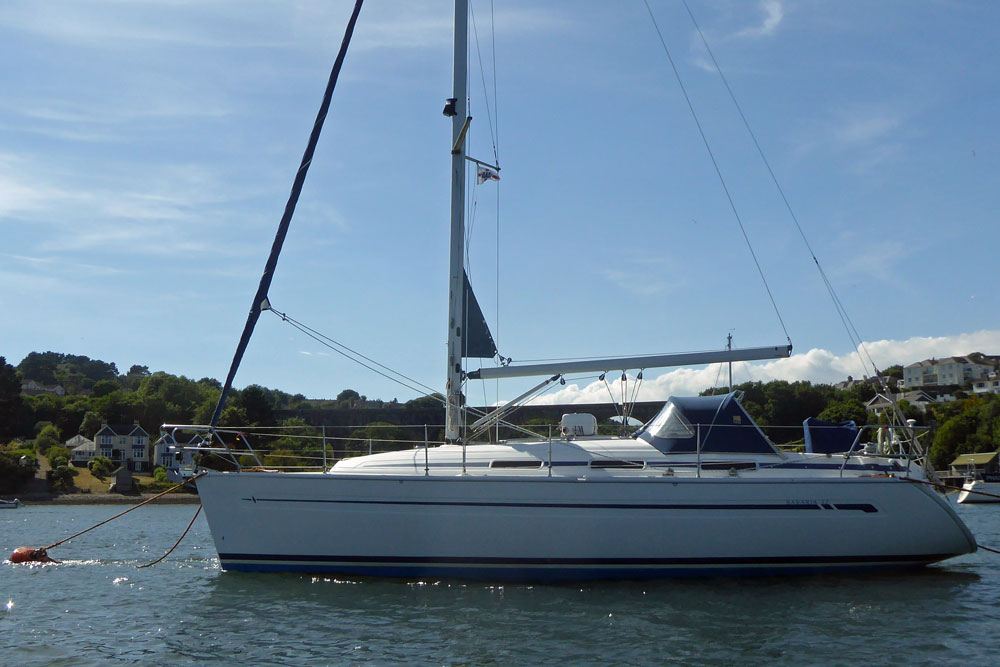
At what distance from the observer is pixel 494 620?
31.3 feet

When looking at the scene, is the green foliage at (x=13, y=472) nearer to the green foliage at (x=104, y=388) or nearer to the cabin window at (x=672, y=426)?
the green foliage at (x=104, y=388)

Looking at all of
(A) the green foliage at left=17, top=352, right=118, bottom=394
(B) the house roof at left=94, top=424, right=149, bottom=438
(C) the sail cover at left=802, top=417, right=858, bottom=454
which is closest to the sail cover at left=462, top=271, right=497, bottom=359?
(C) the sail cover at left=802, top=417, right=858, bottom=454

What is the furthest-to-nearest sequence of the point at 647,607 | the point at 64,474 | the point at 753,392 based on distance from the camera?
the point at 64,474 → the point at 753,392 → the point at 647,607

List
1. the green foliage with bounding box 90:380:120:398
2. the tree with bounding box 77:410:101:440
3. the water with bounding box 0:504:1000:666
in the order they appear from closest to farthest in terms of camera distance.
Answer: the water with bounding box 0:504:1000:666 → the tree with bounding box 77:410:101:440 → the green foliage with bounding box 90:380:120:398

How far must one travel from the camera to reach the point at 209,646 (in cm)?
866

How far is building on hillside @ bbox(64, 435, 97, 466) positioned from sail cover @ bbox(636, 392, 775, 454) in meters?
66.9

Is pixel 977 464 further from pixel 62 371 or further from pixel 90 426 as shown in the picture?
pixel 62 371

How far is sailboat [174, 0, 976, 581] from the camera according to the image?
11.4 metres

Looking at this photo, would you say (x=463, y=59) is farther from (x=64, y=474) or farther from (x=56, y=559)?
(x=64, y=474)

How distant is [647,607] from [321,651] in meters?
4.08

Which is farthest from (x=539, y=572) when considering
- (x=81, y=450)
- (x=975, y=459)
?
(x=81, y=450)

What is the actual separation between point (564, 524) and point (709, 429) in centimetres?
286

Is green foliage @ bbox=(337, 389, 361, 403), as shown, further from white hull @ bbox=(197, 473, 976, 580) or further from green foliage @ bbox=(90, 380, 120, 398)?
white hull @ bbox=(197, 473, 976, 580)

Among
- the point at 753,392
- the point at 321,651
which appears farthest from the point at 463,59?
the point at 753,392
